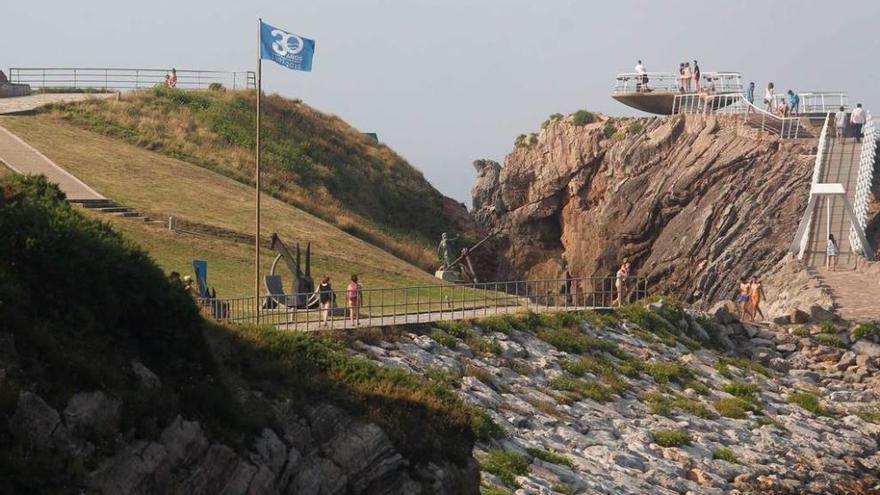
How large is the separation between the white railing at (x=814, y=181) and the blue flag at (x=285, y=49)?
22177 mm

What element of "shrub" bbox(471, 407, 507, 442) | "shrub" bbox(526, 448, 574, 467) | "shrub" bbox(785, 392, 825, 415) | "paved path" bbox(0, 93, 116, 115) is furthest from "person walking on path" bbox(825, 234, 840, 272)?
"paved path" bbox(0, 93, 116, 115)

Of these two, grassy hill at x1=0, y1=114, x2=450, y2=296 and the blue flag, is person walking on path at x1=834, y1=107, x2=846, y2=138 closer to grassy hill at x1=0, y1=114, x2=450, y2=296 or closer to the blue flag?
grassy hill at x1=0, y1=114, x2=450, y2=296

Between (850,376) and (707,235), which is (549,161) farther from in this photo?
(850,376)

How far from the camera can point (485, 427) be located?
97.6 feet

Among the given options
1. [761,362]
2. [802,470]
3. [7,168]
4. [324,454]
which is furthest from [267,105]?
[324,454]

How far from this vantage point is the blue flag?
126 feet

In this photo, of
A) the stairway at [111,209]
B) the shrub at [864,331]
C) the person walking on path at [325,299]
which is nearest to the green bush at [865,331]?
the shrub at [864,331]

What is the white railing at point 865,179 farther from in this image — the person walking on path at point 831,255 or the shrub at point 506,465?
the shrub at point 506,465

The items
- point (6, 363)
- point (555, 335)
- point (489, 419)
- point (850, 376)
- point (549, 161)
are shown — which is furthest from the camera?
point (549, 161)

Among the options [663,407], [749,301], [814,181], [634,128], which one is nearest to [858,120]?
[814,181]

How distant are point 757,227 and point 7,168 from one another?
89.0 feet

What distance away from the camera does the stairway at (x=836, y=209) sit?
5319 centimetres

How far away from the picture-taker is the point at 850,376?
43219 millimetres

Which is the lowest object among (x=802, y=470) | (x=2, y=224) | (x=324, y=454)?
(x=802, y=470)
